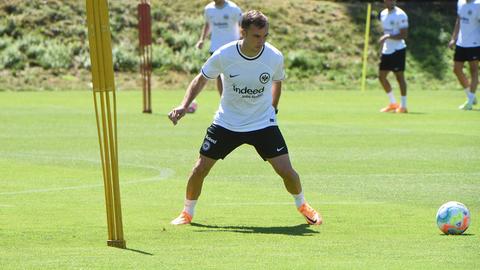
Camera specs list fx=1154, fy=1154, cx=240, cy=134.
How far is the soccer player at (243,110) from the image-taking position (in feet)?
34.9

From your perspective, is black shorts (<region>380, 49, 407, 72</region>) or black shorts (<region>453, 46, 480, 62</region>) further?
black shorts (<region>453, 46, 480, 62</region>)

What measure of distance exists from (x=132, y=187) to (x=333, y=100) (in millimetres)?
17216

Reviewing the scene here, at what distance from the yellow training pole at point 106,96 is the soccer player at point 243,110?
1.65m

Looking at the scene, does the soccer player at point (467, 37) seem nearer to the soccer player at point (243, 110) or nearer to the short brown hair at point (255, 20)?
the soccer player at point (243, 110)

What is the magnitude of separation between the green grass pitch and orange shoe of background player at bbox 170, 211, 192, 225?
14cm

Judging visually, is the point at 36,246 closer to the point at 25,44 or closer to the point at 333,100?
the point at 333,100

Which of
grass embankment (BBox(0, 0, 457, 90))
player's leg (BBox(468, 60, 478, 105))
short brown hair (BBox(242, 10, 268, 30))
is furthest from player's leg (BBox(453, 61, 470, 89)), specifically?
short brown hair (BBox(242, 10, 268, 30))

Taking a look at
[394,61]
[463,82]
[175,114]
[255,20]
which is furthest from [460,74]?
[175,114]

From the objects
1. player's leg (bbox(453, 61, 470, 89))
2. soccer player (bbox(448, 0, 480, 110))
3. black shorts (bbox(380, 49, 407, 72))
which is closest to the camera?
black shorts (bbox(380, 49, 407, 72))

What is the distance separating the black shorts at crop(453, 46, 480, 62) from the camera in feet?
86.2

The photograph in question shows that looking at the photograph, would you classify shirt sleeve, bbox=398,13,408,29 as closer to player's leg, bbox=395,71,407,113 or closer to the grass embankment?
player's leg, bbox=395,71,407,113

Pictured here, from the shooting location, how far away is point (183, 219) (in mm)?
10758

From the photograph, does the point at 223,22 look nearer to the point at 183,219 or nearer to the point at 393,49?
the point at 393,49

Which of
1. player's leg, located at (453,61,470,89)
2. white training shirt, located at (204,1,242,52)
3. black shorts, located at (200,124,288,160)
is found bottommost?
player's leg, located at (453,61,470,89)
